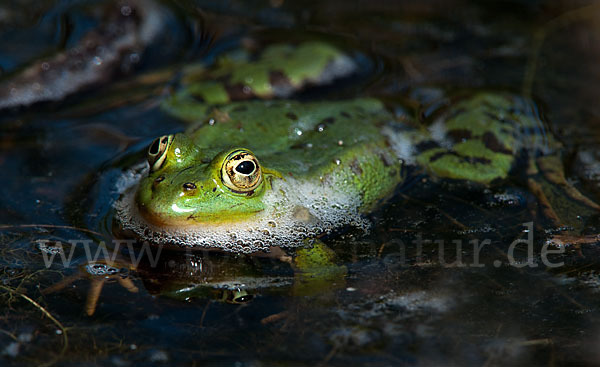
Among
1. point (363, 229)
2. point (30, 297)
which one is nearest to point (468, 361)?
point (363, 229)

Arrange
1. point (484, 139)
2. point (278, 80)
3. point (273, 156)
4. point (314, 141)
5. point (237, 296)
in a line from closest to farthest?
point (237, 296) → point (273, 156) → point (314, 141) → point (484, 139) → point (278, 80)

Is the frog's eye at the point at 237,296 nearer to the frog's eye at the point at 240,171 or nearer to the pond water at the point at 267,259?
the pond water at the point at 267,259

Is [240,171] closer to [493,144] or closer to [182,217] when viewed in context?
[182,217]

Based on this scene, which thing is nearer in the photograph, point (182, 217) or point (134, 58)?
point (182, 217)

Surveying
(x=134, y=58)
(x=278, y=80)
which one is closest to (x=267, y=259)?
A: (x=278, y=80)

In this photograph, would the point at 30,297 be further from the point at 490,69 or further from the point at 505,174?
the point at 490,69

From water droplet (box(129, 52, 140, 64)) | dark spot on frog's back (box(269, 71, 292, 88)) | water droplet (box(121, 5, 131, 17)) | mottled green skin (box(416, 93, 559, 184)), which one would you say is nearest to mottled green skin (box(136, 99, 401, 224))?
mottled green skin (box(416, 93, 559, 184))

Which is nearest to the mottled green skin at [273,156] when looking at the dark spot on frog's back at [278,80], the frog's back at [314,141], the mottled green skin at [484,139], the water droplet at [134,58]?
the frog's back at [314,141]
